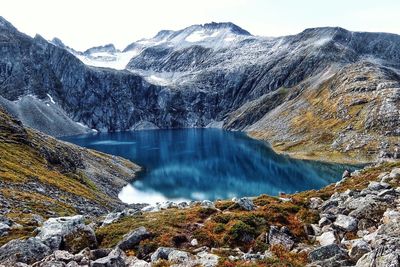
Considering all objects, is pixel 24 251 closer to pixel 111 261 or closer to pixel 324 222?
pixel 111 261

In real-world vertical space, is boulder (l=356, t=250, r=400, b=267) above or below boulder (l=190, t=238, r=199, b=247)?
above

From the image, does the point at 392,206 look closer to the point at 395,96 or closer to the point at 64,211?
the point at 64,211

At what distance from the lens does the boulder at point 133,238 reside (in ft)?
86.5

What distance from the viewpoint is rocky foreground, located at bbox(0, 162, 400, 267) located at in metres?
21.3

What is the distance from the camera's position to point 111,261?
21.2 meters

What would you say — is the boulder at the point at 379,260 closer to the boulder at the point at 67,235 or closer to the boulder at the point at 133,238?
the boulder at the point at 133,238

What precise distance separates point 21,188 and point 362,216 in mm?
49741

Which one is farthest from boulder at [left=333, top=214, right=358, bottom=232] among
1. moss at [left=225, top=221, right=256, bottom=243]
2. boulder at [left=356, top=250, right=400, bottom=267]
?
boulder at [left=356, top=250, right=400, bottom=267]

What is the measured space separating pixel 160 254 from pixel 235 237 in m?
6.12

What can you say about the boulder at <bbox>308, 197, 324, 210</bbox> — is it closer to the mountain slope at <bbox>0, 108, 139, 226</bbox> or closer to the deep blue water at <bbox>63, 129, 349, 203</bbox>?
the mountain slope at <bbox>0, 108, 139, 226</bbox>

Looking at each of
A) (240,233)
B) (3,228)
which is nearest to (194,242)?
(240,233)

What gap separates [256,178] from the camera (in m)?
130

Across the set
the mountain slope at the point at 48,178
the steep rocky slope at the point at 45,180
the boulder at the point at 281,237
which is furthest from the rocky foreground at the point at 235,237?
the mountain slope at the point at 48,178

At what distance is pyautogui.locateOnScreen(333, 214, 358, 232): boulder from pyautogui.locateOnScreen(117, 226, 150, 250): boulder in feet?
43.7
